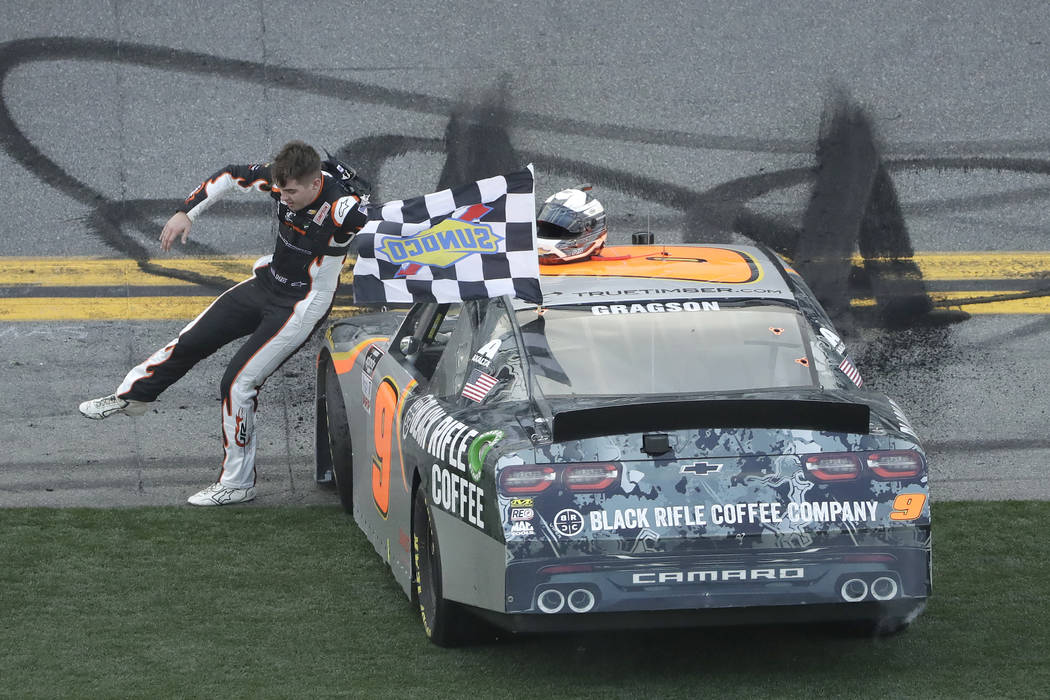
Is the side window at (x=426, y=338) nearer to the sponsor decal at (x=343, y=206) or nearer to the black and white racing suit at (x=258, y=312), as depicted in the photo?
the sponsor decal at (x=343, y=206)

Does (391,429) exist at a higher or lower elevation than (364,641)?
higher

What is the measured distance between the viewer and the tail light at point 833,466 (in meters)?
4.36

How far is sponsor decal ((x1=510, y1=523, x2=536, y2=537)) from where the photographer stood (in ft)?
14.1

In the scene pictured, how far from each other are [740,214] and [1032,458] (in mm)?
2648

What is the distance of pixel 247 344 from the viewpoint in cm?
710

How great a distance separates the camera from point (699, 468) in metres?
4.35

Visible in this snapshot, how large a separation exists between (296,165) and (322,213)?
0.91ft

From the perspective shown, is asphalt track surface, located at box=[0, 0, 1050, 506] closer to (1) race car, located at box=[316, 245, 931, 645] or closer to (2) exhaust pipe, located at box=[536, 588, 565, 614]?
(1) race car, located at box=[316, 245, 931, 645]

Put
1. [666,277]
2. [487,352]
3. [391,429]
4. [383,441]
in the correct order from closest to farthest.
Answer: [487,352], [666,277], [391,429], [383,441]

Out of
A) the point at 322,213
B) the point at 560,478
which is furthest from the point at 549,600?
the point at 322,213

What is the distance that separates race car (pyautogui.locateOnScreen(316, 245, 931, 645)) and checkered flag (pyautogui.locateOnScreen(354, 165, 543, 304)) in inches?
14.7

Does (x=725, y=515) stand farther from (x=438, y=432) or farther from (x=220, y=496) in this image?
(x=220, y=496)

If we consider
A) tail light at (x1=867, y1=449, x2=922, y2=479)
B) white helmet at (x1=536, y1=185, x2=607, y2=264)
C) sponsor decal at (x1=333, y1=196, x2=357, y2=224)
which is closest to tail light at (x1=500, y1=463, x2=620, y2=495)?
tail light at (x1=867, y1=449, x2=922, y2=479)

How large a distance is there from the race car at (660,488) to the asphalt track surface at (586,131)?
13.3ft
